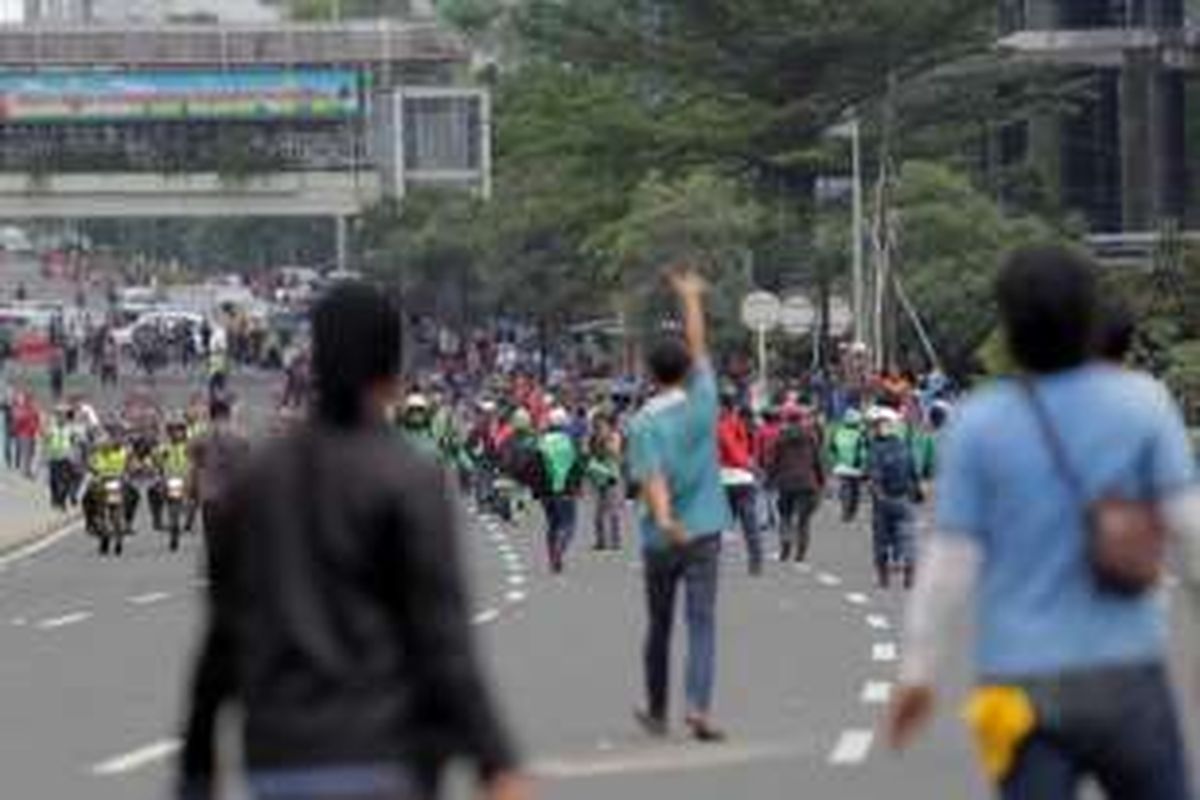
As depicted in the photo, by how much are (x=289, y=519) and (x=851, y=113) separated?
75.2m

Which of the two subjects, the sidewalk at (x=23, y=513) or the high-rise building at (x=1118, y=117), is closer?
the sidewalk at (x=23, y=513)

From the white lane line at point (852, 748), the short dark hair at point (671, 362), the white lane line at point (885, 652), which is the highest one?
the short dark hair at point (671, 362)

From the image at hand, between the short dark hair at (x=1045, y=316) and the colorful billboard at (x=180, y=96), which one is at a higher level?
the colorful billboard at (x=180, y=96)

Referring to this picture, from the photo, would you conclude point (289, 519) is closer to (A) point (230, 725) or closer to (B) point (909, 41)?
(A) point (230, 725)

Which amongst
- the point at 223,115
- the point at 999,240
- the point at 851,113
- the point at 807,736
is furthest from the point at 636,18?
the point at 807,736

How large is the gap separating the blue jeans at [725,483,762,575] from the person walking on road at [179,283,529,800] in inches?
996

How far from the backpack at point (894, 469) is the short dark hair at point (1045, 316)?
23.0 metres

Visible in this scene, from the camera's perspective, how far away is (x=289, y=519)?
8.18 metres

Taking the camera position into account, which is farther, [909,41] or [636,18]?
[636,18]

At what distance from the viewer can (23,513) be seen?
187 feet

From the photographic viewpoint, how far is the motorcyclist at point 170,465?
150 feet

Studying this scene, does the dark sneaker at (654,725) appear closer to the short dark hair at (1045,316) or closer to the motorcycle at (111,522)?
the short dark hair at (1045,316)

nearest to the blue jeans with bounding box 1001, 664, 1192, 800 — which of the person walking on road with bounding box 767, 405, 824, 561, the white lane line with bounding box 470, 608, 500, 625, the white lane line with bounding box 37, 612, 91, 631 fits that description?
the white lane line with bounding box 470, 608, 500, 625

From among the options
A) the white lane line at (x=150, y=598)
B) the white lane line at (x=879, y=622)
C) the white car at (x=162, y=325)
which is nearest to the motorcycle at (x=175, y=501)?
the white lane line at (x=150, y=598)
